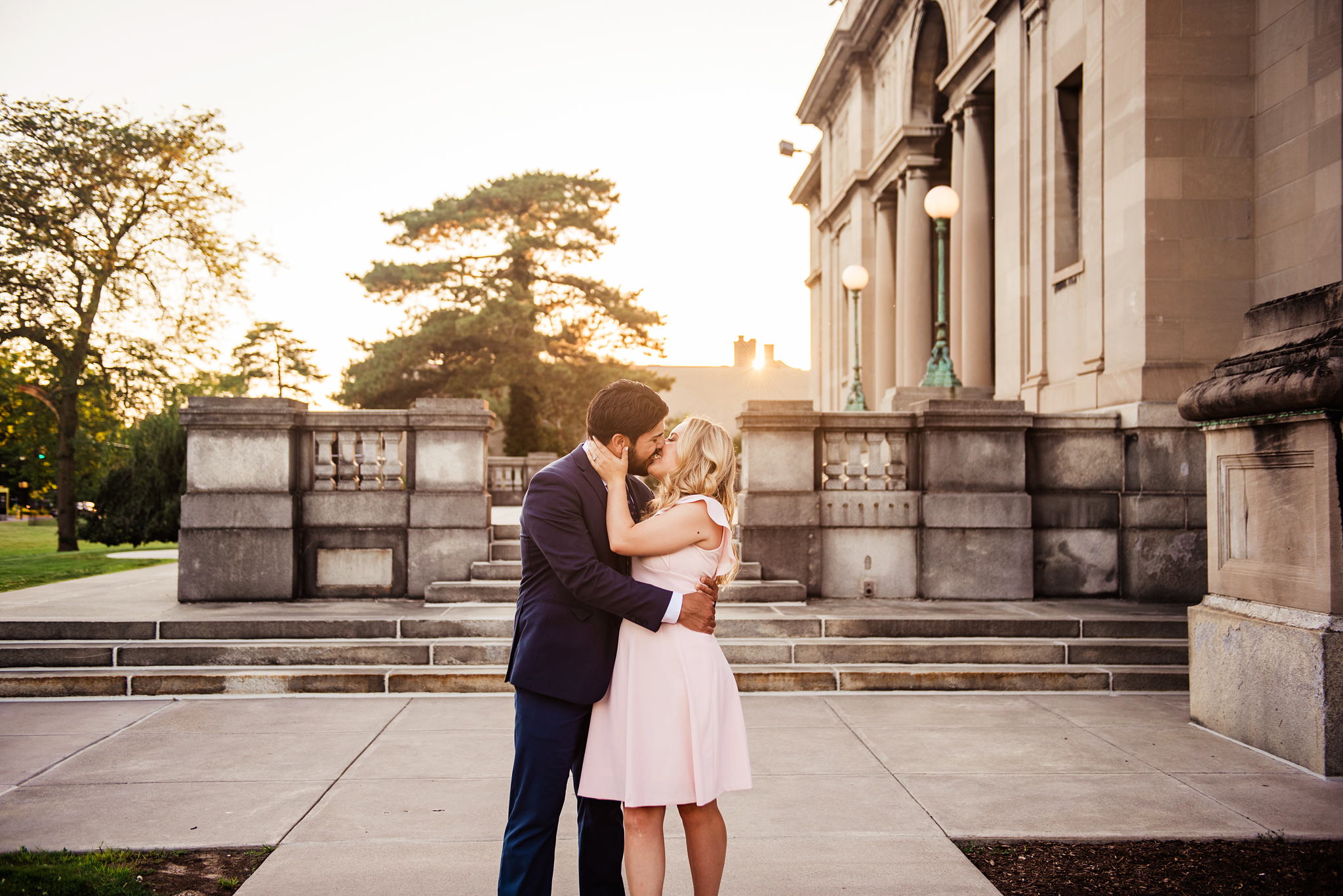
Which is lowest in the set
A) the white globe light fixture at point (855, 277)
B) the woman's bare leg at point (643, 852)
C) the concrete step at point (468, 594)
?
the woman's bare leg at point (643, 852)

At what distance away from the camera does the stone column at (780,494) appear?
9.44 meters

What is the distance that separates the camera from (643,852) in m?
2.99

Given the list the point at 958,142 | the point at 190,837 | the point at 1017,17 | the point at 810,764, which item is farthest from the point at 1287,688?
the point at 958,142

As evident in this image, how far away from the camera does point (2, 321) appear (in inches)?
924

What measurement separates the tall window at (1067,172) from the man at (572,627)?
37.9 feet

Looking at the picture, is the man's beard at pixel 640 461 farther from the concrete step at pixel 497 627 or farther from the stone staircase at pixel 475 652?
the concrete step at pixel 497 627

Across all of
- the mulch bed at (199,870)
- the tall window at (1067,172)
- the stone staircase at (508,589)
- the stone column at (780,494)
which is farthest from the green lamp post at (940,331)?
the mulch bed at (199,870)

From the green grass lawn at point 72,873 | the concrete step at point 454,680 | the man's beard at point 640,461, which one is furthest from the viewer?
the concrete step at point 454,680

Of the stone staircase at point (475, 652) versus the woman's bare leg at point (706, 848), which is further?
the stone staircase at point (475, 652)

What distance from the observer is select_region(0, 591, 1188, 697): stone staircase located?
6.95m

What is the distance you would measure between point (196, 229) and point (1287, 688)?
27.3m

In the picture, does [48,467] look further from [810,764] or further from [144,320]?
[810,764]

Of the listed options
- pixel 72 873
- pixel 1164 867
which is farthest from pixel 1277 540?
pixel 72 873

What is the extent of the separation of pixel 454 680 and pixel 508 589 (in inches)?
76.5
